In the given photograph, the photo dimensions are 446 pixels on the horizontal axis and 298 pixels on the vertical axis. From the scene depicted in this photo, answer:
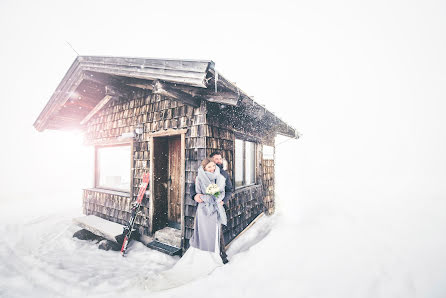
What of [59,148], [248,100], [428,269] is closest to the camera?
[428,269]

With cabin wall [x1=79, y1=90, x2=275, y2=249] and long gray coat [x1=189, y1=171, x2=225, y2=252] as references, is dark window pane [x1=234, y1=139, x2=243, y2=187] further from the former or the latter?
long gray coat [x1=189, y1=171, x2=225, y2=252]

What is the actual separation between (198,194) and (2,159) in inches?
1139

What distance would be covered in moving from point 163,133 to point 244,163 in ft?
8.19

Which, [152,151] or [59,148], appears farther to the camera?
[59,148]

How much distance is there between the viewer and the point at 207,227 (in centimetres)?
337

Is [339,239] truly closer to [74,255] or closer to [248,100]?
[248,100]

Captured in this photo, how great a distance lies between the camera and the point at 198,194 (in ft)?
11.0

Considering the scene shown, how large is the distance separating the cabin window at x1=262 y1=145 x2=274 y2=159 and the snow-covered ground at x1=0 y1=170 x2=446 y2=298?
272 cm

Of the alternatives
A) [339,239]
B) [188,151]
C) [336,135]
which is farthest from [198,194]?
[336,135]

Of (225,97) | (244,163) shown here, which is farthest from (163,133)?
(244,163)

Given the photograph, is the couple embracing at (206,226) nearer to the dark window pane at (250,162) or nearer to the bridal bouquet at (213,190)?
the bridal bouquet at (213,190)

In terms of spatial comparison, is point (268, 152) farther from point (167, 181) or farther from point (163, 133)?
point (163, 133)

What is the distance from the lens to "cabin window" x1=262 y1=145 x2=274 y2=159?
6852 millimetres

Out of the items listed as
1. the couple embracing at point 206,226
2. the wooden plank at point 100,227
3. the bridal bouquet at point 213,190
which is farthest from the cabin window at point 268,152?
the wooden plank at point 100,227
